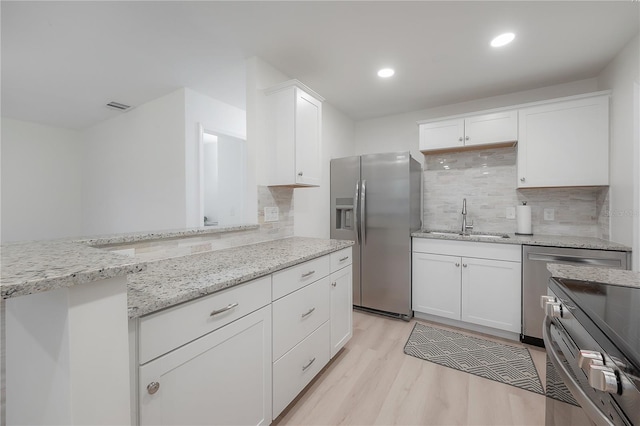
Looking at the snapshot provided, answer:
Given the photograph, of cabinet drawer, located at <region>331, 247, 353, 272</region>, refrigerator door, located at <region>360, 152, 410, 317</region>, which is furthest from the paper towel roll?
cabinet drawer, located at <region>331, 247, 353, 272</region>

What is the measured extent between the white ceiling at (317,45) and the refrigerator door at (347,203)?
804 millimetres

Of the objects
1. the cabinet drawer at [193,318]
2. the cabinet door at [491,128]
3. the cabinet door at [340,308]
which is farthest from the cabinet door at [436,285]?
the cabinet drawer at [193,318]

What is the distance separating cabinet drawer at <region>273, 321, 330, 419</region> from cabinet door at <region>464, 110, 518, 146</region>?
7.85 feet

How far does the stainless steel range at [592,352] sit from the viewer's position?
1.67 feet

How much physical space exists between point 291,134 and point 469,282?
2.21 m

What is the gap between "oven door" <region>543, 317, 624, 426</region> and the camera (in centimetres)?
60

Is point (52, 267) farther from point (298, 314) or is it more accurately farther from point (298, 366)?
point (298, 366)

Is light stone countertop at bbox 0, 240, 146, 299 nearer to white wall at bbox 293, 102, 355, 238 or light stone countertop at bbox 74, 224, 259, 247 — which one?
light stone countertop at bbox 74, 224, 259, 247

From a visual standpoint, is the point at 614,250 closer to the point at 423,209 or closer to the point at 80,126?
the point at 423,209

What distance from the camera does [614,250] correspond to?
6.35 ft

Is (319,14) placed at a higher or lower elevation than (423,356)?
higher

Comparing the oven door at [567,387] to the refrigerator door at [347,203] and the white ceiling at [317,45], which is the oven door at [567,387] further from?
the refrigerator door at [347,203]

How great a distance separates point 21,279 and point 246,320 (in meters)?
0.80

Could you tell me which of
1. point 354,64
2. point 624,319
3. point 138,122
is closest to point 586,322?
point 624,319
